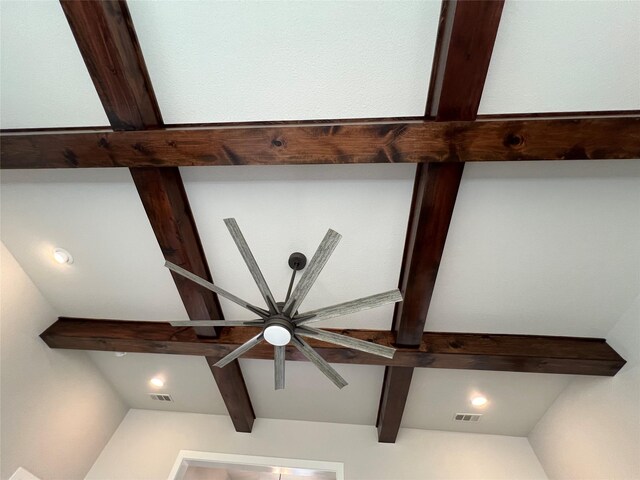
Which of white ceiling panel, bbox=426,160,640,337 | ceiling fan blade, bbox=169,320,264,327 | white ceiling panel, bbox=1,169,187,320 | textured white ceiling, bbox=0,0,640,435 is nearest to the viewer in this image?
textured white ceiling, bbox=0,0,640,435

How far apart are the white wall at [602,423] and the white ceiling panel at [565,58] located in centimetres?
164

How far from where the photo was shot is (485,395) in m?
3.03

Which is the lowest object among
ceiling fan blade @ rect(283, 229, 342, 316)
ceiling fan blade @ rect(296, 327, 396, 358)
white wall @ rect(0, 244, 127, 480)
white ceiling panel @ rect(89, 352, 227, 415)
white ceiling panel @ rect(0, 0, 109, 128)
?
ceiling fan blade @ rect(296, 327, 396, 358)

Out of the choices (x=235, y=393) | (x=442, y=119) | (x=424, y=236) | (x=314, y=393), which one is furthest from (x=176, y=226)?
(x=314, y=393)

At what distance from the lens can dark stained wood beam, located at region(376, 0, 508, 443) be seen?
1.21 metres

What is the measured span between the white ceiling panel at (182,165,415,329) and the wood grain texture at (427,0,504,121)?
16.9 inches

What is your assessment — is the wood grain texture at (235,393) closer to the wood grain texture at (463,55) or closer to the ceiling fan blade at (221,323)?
the ceiling fan blade at (221,323)

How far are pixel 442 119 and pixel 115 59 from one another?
1569mm

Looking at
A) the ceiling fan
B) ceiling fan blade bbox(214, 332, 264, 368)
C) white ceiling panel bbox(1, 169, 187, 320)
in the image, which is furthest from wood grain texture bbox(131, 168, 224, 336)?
ceiling fan blade bbox(214, 332, 264, 368)

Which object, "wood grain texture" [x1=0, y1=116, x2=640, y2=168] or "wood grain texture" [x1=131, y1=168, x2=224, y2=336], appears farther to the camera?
"wood grain texture" [x1=131, y1=168, x2=224, y2=336]

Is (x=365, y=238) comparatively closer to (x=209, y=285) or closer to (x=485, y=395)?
(x=209, y=285)

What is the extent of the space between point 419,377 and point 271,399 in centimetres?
165

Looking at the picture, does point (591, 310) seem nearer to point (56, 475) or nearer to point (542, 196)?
point (542, 196)

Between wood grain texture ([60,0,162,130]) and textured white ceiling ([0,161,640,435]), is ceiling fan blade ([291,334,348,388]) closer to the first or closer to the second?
textured white ceiling ([0,161,640,435])
